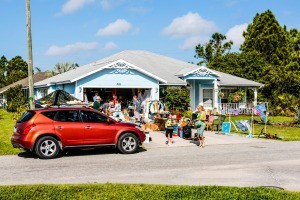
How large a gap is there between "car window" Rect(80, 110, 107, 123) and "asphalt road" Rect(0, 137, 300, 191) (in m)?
1.22

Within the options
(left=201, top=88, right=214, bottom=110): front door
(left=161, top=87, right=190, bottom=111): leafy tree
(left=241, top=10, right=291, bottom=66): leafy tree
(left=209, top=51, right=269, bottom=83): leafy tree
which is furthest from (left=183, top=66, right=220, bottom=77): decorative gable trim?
(left=241, top=10, right=291, bottom=66): leafy tree

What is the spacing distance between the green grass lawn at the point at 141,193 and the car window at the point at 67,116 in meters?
5.40

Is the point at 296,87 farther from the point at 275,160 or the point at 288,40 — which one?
the point at 288,40

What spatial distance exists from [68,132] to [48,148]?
0.82m

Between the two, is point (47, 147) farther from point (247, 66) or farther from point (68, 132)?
point (247, 66)

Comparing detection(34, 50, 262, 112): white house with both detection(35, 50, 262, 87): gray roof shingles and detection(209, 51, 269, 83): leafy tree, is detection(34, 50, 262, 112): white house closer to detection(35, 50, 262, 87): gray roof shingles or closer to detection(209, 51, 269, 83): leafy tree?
detection(35, 50, 262, 87): gray roof shingles

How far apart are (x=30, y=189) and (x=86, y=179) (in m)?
2.06

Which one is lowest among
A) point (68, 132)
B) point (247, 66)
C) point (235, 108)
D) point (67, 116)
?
point (68, 132)

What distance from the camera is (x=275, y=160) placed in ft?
43.0

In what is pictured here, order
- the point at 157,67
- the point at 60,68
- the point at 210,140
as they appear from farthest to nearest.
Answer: the point at 60,68, the point at 157,67, the point at 210,140

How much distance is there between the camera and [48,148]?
1334cm

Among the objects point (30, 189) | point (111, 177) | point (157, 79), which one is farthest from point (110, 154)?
point (157, 79)

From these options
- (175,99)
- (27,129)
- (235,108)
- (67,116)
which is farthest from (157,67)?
(27,129)

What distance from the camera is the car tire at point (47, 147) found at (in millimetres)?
13148
